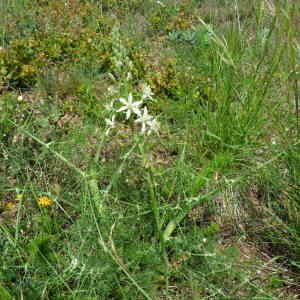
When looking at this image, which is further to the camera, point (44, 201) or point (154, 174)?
point (154, 174)

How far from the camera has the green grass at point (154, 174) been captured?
2.09 m

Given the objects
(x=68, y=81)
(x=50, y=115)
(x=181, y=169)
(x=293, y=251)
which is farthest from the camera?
(x=68, y=81)

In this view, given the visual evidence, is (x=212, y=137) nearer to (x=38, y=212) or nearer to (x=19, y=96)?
(x=38, y=212)

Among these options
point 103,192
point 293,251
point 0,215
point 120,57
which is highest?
point 120,57

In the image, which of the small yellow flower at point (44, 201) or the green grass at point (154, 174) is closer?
the green grass at point (154, 174)

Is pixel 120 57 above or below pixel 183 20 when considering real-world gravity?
above

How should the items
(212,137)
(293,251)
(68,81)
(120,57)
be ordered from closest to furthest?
(120,57), (293,251), (212,137), (68,81)

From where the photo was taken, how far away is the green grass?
6.86 feet

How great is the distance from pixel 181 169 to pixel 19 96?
1564mm

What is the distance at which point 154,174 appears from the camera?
2604mm

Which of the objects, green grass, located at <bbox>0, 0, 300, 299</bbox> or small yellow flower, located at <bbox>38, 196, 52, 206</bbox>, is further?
small yellow flower, located at <bbox>38, 196, 52, 206</bbox>

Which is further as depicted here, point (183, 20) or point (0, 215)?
point (183, 20)

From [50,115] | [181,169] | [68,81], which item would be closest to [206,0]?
[68,81]

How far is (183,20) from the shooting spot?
15.2 feet
